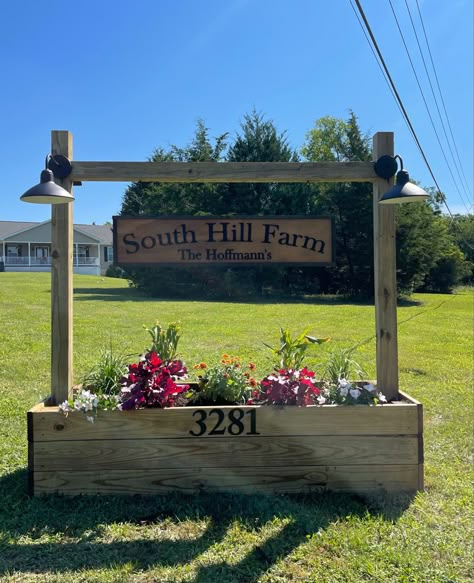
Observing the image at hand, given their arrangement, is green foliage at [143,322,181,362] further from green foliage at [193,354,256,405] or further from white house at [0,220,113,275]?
white house at [0,220,113,275]

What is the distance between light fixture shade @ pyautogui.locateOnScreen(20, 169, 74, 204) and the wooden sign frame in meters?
0.26

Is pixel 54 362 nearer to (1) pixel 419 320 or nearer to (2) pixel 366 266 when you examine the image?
(1) pixel 419 320

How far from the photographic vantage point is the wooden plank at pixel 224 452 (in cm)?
258

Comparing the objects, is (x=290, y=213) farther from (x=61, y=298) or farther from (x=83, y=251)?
(x=83, y=251)

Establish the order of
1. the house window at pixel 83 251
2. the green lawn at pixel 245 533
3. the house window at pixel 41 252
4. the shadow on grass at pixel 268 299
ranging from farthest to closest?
the house window at pixel 83 251 < the house window at pixel 41 252 < the shadow on grass at pixel 268 299 < the green lawn at pixel 245 533

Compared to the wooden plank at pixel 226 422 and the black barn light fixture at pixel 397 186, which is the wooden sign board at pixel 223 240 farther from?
the wooden plank at pixel 226 422

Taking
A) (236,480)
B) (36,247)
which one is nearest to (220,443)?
(236,480)

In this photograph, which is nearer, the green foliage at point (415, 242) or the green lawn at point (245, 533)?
the green lawn at point (245, 533)

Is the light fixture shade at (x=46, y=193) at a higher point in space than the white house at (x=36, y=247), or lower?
lower

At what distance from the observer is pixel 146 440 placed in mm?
2607

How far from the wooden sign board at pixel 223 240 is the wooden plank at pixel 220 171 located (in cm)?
24

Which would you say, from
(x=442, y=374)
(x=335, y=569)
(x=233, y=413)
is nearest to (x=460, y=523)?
(x=335, y=569)

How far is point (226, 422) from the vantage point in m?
2.64

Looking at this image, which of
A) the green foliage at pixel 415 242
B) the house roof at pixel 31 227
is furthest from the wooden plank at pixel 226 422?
the house roof at pixel 31 227
